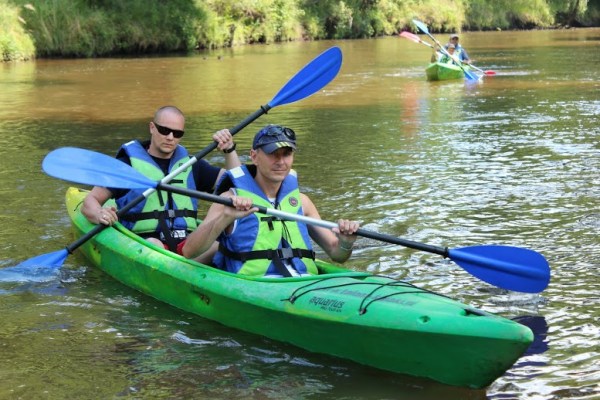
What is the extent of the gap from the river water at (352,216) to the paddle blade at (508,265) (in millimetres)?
309

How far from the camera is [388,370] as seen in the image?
3.83 m

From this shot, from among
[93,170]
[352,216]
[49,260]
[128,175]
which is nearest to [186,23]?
[352,216]

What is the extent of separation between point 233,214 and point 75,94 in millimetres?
12472

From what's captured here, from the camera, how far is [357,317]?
149 inches

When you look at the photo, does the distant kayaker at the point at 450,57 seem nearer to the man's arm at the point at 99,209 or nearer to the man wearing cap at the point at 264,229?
the man's arm at the point at 99,209

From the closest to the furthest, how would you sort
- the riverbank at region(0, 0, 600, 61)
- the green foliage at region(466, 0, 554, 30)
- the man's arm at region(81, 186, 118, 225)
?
the man's arm at region(81, 186, 118, 225) → the riverbank at region(0, 0, 600, 61) → the green foliage at region(466, 0, 554, 30)

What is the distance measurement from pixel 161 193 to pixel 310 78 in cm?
133

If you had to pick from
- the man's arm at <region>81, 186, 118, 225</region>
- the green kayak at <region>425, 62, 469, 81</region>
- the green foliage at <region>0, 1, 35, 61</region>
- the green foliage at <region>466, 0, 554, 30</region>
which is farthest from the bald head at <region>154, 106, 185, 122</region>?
the green foliage at <region>466, 0, 554, 30</region>

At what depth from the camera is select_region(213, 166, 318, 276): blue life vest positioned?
4.45 meters

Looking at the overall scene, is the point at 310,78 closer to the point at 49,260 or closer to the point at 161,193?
the point at 161,193

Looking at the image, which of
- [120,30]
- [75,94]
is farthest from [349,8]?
[75,94]

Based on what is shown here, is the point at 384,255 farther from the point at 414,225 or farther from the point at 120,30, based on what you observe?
the point at 120,30

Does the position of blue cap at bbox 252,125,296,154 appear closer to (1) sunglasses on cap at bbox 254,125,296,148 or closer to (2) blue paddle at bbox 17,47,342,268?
(1) sunglasses on cap at bbox 254,125,296,148

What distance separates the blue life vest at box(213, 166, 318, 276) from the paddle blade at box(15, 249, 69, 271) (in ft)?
4.69
